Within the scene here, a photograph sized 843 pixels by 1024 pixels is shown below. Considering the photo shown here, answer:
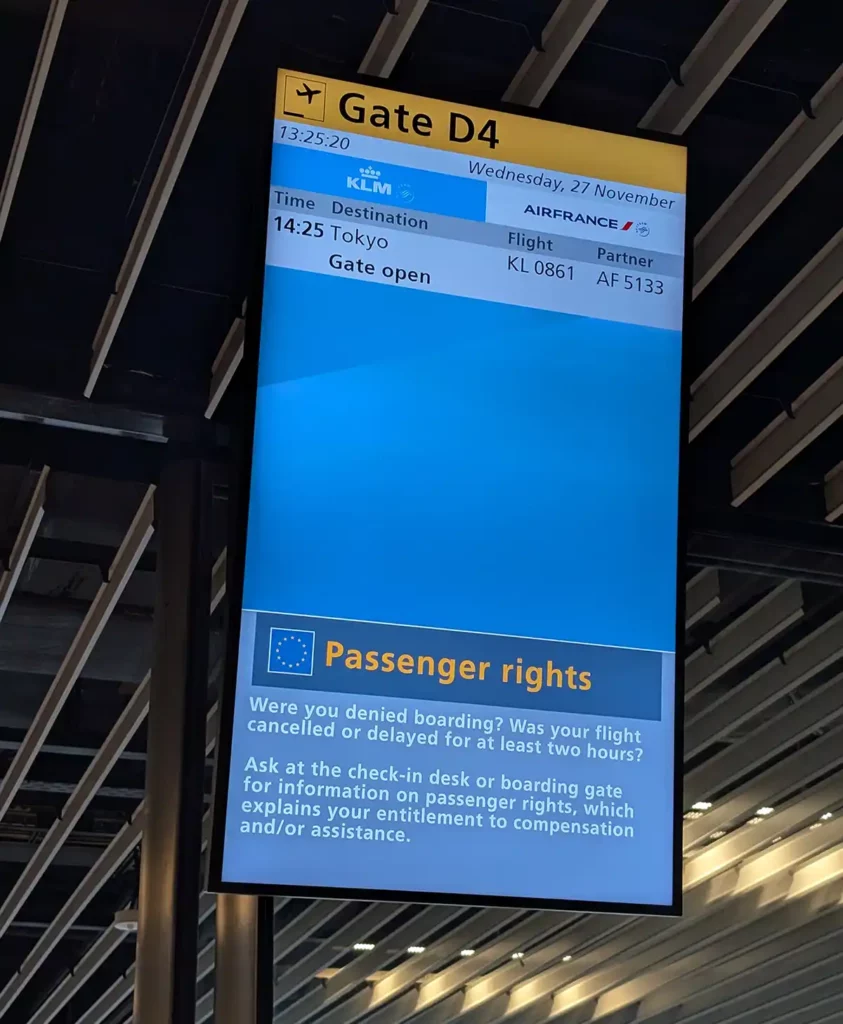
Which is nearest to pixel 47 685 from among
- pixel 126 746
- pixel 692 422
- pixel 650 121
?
pixel 126 746

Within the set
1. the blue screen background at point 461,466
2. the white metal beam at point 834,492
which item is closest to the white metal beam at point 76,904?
the white metal beam at point 834,492

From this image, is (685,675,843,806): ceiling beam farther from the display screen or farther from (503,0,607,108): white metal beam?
the display screen

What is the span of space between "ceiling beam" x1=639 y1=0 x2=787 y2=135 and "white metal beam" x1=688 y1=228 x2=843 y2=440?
2.69ft

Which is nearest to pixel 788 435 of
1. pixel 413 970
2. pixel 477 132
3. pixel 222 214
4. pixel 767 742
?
Answer: pixel 222 214

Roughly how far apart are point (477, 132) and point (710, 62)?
0.88 metres

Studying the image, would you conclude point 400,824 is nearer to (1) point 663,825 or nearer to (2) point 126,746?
(1) point 663,825

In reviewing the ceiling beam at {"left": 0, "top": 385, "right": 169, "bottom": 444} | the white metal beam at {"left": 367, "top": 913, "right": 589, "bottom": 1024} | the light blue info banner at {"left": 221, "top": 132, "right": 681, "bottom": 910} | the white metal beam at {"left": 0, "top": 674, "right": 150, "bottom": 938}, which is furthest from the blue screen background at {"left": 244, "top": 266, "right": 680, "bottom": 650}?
the white metal beam at {"left": 367, "top": 913, "right": 589, "bottom": 1024}

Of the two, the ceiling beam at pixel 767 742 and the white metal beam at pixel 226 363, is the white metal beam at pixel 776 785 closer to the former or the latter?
the ceiling beam at pixel 767 742

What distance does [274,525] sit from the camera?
10.3 feet

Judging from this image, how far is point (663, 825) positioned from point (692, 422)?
266cm

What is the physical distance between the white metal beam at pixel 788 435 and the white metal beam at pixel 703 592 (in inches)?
55.9

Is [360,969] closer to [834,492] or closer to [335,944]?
[335,944]

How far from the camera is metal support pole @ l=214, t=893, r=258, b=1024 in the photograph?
3898 millimetres

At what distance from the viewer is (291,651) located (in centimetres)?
304
